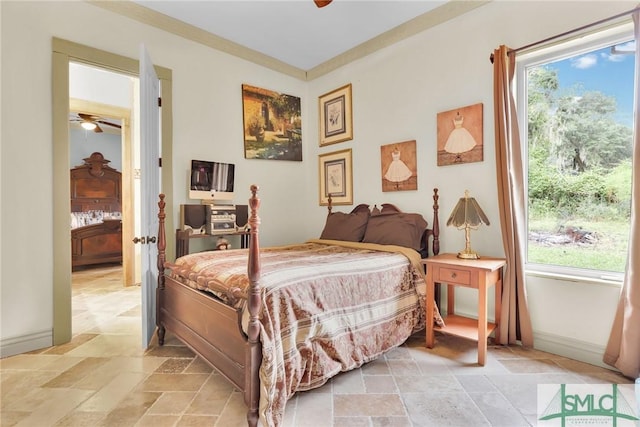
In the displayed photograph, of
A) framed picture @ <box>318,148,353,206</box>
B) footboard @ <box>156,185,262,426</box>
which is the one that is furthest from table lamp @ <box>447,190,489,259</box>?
footboard @ <box>156,185,262,426</box>

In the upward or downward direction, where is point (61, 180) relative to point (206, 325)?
upward

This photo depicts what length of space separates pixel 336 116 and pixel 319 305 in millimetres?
2739

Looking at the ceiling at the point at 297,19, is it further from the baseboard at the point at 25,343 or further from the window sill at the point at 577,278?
the baseboard at the point at 25,343

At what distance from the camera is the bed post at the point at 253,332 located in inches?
59.0

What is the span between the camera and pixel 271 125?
3965 millimetres

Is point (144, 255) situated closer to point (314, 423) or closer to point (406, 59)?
point (314, 423)

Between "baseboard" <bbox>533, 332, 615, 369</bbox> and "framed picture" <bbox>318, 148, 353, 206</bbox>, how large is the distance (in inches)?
86.6

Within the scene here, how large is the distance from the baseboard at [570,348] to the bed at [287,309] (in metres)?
0.79

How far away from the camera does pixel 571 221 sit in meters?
2.37

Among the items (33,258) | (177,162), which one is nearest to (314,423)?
(33,258)

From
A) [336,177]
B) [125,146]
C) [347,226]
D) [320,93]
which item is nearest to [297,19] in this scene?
[320,93]

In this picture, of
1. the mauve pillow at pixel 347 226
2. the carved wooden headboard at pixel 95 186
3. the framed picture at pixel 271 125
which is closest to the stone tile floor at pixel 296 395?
the mauve pillow at pixel 347 226

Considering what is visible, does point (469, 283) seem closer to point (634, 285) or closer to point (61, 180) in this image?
point (634, 285)

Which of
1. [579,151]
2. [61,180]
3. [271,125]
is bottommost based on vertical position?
[61,180]
